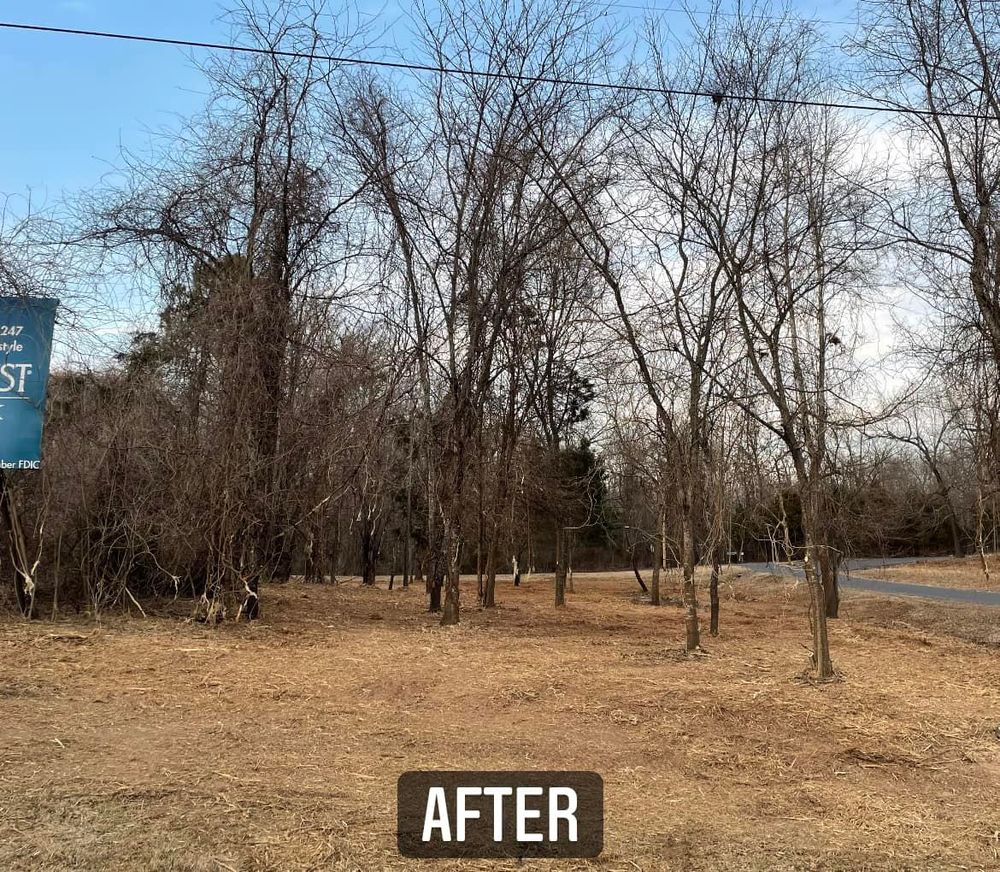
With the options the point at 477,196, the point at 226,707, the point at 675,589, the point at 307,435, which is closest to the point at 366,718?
the point at 226,707

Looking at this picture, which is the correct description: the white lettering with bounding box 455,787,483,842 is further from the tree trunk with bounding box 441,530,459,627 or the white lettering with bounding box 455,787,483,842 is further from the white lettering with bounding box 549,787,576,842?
the tree trunk with bounding box 441,530,459,627

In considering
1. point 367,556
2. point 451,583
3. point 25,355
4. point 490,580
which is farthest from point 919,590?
point 25,355

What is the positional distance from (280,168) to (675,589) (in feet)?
58.4

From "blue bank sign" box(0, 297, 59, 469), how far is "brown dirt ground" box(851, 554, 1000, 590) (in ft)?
74.7

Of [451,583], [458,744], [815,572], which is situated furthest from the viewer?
[451,583]

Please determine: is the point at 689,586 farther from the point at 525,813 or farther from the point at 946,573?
the point at 946,573

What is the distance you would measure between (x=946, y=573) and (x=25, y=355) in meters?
28.9

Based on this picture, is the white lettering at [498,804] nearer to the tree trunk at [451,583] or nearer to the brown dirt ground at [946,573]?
the tree trunk at [451,583]

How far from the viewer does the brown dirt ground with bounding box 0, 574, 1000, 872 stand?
3.55 meters

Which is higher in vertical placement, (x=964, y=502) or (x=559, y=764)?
(x=964, y=502)

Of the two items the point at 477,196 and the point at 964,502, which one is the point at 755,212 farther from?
the point at 964,502

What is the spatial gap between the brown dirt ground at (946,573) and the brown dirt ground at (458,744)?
636 inches

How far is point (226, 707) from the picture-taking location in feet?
19.9

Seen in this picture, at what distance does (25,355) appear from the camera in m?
9.57
